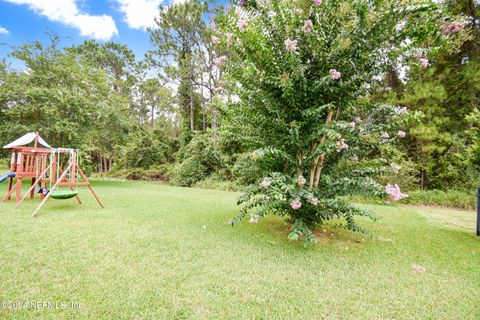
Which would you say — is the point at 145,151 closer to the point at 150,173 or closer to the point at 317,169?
the point at 150,173

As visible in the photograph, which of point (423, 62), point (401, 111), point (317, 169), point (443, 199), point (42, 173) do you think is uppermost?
point (423, 62)

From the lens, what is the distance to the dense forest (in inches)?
324

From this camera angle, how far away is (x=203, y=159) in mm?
12969

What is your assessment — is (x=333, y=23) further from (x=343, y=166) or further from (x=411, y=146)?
(x=411, y=146)

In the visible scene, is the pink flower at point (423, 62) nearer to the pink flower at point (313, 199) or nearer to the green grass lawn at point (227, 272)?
the pink flower at point (313, 199)

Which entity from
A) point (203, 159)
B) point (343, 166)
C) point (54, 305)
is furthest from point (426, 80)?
point (54, 305)

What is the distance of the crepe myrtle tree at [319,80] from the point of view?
2.84 metres

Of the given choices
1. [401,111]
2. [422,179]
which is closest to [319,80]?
[401,111]

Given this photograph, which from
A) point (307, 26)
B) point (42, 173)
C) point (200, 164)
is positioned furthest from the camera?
point (200, 164)

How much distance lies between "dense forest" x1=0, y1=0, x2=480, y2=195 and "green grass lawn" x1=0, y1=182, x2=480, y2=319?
4.70 ft

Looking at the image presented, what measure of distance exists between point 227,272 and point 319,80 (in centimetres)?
258

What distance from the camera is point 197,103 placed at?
58.6 ft

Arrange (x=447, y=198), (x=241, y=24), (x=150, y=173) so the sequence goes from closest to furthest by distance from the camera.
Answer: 1. (x=241, y=24)
2. (x=447, y=198)
3. (x=150, y=173)

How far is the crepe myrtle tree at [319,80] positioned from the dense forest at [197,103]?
0.26 metres
